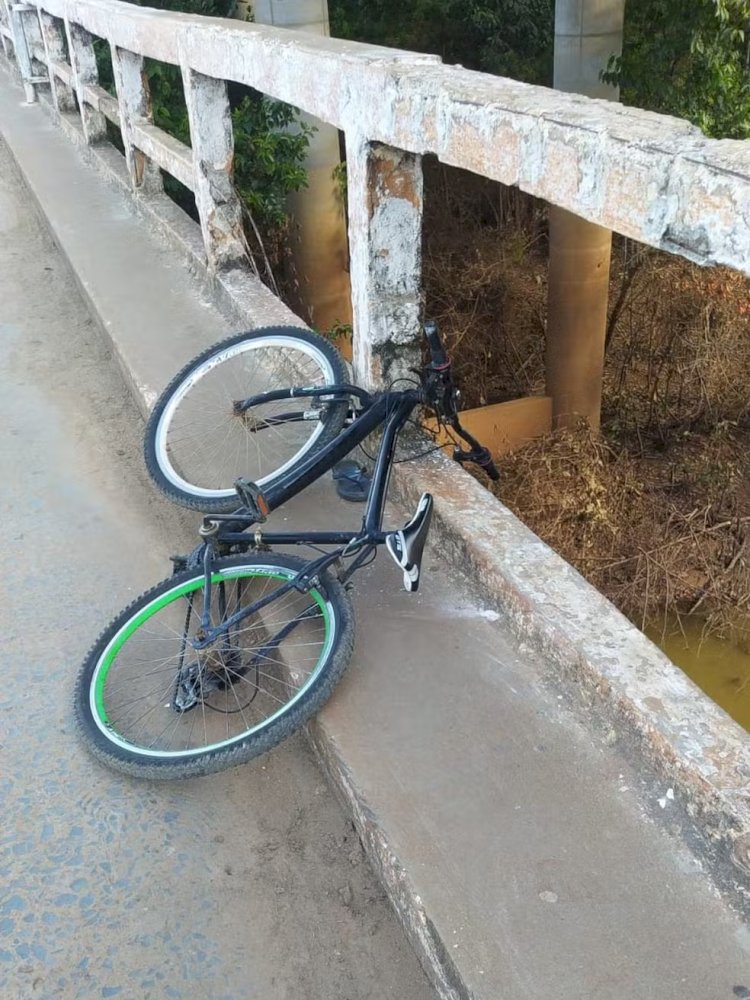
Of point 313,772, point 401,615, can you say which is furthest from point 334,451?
point 313,772

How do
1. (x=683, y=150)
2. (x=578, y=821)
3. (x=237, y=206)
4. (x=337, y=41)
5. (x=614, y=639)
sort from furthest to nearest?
1. (x=237, y=206)
2. (x=337, y=41)
3. (x=614, y=639)
4. (x=578, y=821)
5. (x=683, y=150)

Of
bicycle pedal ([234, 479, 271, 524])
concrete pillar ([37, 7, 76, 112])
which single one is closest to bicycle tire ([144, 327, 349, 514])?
bicycle pedal ([234, 479, 271, 524])

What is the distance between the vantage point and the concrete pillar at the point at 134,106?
20.9 ft

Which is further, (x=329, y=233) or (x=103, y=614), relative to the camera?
(x=329, y=233)

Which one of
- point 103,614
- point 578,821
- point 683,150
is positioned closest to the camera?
point 683,150

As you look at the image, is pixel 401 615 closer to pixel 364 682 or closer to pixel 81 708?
pixel 364 682

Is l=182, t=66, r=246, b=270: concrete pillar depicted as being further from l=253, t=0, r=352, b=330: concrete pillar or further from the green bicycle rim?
l=253, t=0, r=352, b=330: concrete pillar

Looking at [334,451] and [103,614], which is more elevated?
[334,451]

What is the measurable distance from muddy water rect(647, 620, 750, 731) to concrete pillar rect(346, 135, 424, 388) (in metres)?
5.58

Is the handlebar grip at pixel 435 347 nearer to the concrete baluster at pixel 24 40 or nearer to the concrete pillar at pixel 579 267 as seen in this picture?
the concrete pillar at pixel 579 267

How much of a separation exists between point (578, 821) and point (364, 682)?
0.70m

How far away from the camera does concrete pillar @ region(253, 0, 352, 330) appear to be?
11.9 metres

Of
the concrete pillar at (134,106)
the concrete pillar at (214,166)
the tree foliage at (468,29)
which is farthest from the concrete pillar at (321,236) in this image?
the concrete pillar at (214,166)

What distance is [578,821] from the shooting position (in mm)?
2160
